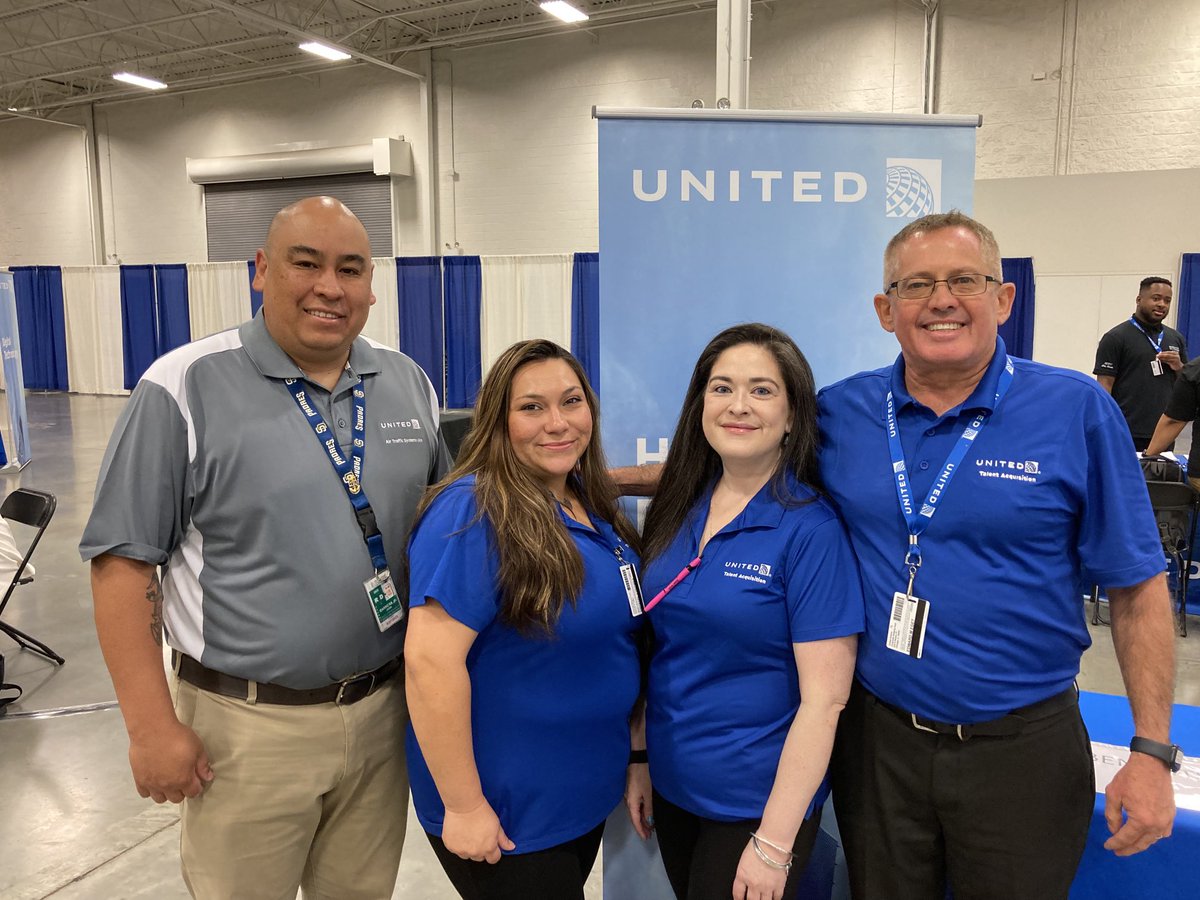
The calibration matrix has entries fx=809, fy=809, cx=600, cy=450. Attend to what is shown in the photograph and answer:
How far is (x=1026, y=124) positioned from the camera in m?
8.84

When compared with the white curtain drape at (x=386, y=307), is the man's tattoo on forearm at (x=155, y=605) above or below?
below

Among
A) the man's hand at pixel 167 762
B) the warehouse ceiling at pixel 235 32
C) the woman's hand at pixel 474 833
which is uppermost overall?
the warehouse ceiling at pixel 235 32

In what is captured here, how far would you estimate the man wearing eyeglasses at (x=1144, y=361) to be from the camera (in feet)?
17.4

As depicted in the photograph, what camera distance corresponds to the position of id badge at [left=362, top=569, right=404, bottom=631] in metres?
1.54

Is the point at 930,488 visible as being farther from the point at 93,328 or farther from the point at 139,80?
the point at 93,328

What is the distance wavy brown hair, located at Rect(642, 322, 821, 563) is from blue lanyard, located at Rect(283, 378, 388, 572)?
0.53 meters

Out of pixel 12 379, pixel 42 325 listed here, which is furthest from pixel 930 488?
pixel 42 325

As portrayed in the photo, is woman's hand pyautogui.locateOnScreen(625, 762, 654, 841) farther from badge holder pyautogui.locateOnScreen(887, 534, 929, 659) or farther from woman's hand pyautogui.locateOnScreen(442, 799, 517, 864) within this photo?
badge holder pyautogui.locateOnScreen(887, 534, 929, 659)

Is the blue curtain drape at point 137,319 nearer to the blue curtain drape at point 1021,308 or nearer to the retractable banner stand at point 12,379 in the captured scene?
the retractable banner stand at point 12,379

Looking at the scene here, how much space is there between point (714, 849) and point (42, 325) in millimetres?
16777

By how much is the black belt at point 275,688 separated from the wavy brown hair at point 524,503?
1.26 feet

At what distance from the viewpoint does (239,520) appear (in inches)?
58.8

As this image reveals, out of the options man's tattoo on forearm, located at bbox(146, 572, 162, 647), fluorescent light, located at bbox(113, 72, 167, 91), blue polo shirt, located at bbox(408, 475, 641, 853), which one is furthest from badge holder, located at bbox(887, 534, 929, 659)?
fluorescent light, located at bbox(113, 72, 167, 91)

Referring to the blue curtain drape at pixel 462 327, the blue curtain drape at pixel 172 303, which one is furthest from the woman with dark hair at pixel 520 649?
the blue curtain drape at pixel 172 303
